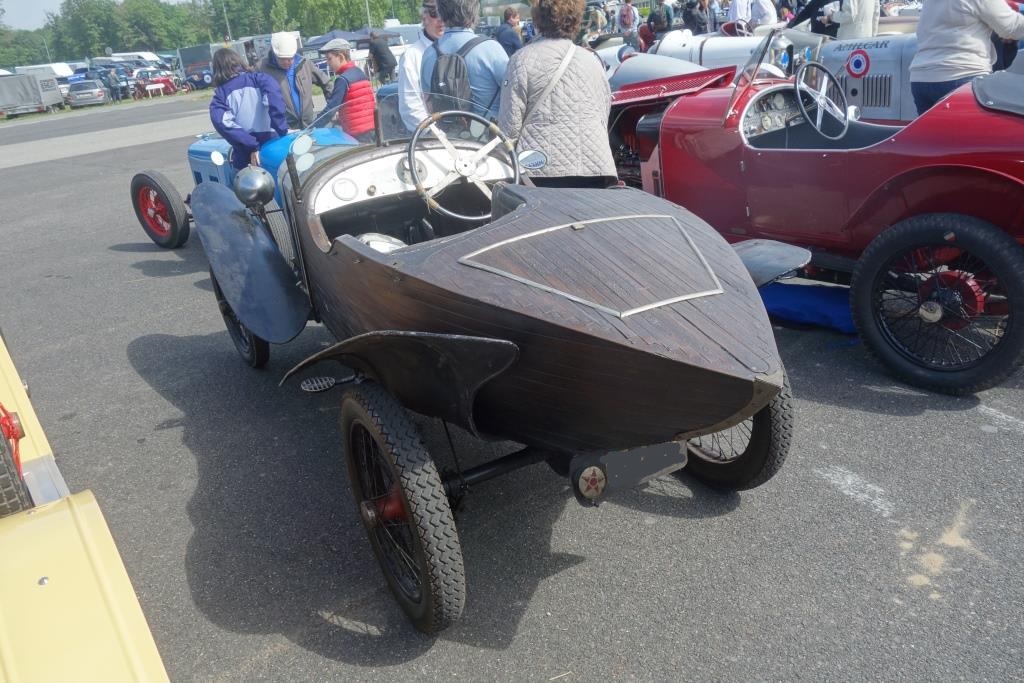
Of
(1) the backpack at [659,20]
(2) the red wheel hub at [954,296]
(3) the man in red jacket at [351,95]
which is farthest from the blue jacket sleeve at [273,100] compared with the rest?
(1) the backpack at [659,20]

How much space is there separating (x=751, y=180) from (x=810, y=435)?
1.54 meters

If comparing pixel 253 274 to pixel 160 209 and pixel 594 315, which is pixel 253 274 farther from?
pixel 160 209

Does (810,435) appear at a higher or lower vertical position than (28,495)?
lower

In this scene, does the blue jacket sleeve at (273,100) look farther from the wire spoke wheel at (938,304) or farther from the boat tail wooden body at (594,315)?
the wire spoke wheel at (938,304)

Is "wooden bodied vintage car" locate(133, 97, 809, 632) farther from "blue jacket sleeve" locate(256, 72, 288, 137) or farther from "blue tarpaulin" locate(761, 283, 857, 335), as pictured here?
"blue jacket sleeve" locate(256, 72, 288, 137)

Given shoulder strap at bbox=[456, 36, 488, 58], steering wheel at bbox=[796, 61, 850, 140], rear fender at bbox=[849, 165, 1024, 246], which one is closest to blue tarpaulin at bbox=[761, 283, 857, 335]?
rear fender at bbox=[849, 165, 1024, 246]

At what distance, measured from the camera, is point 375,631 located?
8.38 feet

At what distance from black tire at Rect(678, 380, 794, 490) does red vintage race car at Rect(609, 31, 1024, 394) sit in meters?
1.08

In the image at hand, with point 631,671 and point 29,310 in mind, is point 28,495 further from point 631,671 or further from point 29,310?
point 29,310

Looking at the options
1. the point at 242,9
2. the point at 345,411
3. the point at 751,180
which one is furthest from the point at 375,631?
the point at 242,9

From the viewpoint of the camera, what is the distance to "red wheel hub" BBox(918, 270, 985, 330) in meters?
3.57

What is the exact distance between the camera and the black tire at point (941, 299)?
11.2ft

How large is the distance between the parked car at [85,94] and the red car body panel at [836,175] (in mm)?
32895

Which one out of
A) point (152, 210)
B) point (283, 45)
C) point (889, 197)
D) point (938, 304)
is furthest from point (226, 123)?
point (938, 304)
